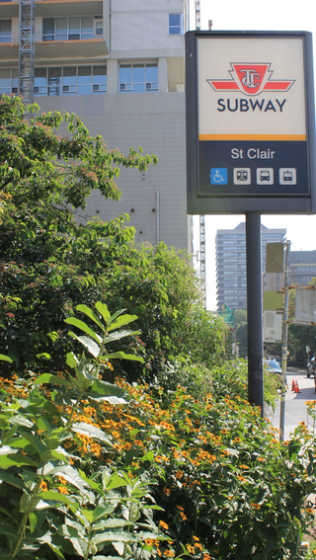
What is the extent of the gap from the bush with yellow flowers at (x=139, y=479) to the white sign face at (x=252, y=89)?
2.42 metres

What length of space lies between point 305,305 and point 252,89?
3.03 metres

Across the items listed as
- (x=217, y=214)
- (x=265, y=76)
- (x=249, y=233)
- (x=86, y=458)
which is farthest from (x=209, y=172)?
(x=86, y=458)

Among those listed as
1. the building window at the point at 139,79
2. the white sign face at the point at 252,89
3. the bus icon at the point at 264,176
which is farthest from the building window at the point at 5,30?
the bus icon at the point at 264,176

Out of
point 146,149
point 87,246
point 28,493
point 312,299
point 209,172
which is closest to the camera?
point 28,493

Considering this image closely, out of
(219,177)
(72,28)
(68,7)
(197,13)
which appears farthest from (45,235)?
(197,13)

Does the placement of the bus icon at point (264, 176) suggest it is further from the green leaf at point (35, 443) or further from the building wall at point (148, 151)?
the building wall at point (148, 151)

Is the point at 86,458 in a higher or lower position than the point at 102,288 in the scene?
lower

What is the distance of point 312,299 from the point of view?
5.39 metres

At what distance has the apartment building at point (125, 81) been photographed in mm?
22422

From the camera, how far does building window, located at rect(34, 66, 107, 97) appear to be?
79.6ft

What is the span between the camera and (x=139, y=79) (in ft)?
78.0

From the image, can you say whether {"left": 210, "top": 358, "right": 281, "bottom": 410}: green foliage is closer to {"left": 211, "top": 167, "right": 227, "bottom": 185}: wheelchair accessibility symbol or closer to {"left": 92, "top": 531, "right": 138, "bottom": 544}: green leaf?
{"left": 211, "top": 167, "right": 227, "bottom": 185}: wheelchair accessibility symbol

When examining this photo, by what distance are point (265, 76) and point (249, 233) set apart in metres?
1.41

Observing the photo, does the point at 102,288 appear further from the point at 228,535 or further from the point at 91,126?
the point at 91,126
